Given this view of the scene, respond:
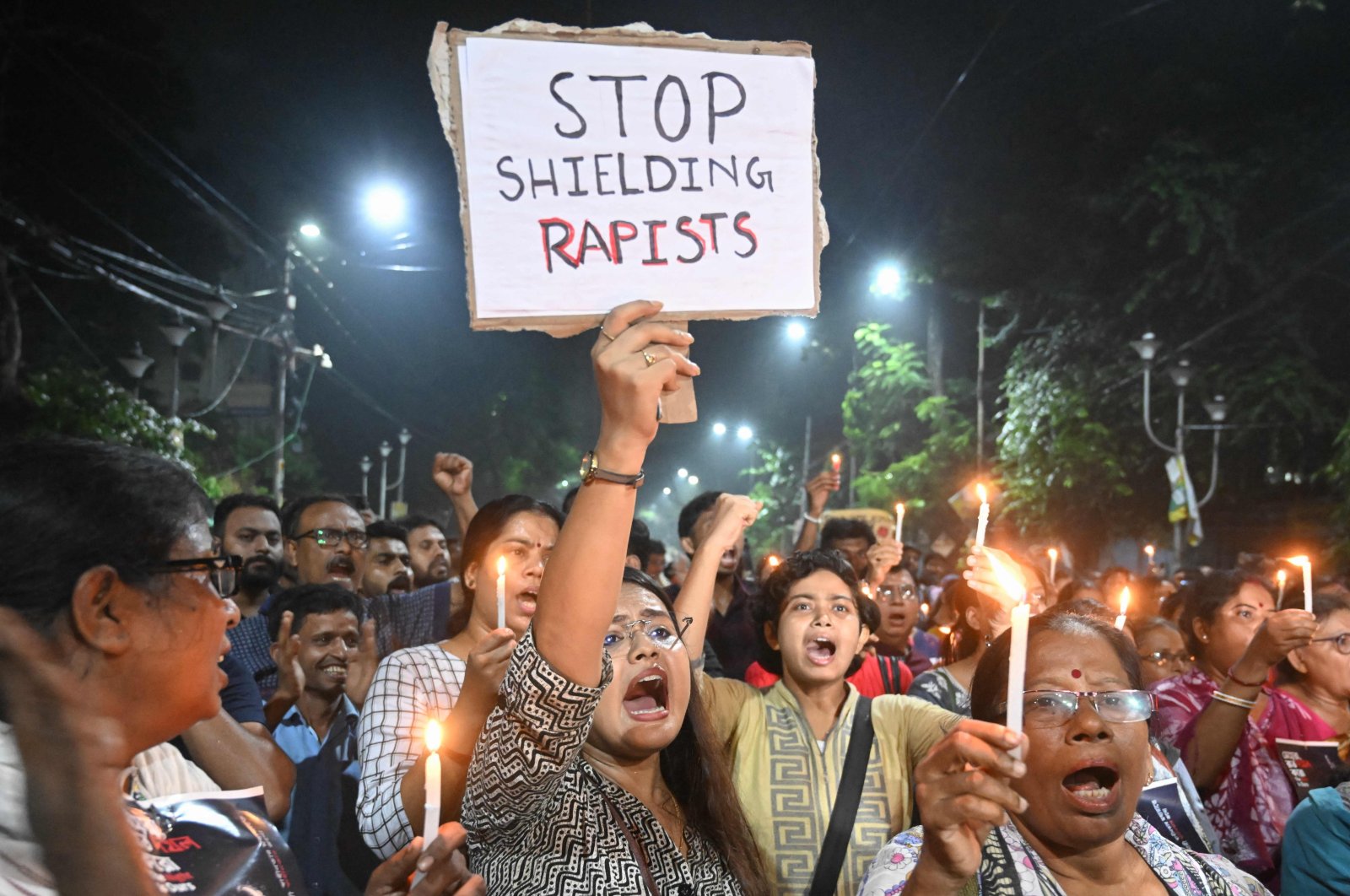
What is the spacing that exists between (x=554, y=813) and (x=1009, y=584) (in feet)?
3.86

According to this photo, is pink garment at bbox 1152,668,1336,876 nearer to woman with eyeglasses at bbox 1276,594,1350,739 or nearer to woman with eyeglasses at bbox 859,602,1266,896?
woman with eyeglasses at bbox 1276,594,1350,739

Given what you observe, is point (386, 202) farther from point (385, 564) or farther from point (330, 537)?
point (330, 537)

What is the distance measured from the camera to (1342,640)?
14.7 ft

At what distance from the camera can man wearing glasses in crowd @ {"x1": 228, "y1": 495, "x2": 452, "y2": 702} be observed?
4832mm

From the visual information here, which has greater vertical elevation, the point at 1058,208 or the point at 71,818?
the point at 1058,208

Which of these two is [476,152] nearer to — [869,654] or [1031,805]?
[1031,805]

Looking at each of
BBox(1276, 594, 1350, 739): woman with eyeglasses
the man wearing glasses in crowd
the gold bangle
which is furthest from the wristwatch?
BBox(1276, 594, 1350, 739): woman with eyeglasses

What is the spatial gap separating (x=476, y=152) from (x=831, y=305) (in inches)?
1470

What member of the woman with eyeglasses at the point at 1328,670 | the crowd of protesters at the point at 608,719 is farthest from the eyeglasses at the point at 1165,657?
the woman with eyeglasses at the point at 1328,670

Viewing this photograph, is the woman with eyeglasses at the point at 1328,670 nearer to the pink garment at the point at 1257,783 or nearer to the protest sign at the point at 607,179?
the pink garment at the point at 1257,783

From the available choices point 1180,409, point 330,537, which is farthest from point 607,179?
point 1180,409

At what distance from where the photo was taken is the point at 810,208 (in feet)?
7.80

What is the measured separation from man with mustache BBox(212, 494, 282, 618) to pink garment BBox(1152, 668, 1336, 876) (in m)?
4.42

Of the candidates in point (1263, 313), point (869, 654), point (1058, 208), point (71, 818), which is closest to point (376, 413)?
point (1058, 208)
